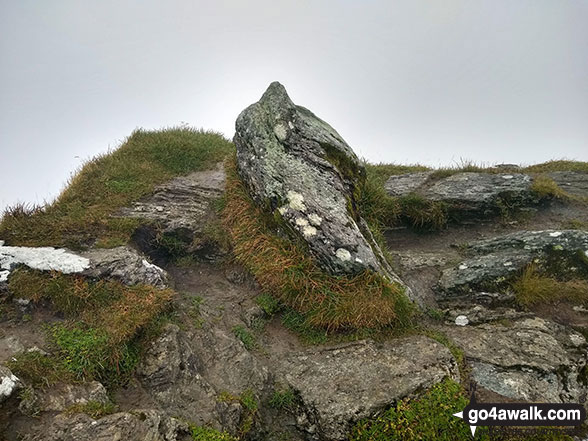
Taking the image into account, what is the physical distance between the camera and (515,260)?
1085cm

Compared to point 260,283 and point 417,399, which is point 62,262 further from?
point 417,399

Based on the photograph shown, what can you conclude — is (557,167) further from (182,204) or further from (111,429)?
(111,429)

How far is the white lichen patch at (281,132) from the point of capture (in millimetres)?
12281

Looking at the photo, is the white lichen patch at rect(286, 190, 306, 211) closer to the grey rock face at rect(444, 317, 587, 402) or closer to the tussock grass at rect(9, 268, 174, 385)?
the tussock grass at rect(9, 268, 174, 385)

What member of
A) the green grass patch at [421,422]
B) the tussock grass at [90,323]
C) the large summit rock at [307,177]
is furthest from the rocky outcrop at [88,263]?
the green grass patch at [421,422]

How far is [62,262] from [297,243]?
5444mm

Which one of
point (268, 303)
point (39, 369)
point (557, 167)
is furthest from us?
point (557, 167)

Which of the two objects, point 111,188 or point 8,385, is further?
point 111,188

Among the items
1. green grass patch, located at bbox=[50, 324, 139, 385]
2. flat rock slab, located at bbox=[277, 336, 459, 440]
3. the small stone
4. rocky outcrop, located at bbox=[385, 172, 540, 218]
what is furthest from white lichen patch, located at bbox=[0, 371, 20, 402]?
rocky outcrop, located at bbox=[385, 172, 540, 218]

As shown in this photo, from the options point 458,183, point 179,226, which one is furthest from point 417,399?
point 458,183

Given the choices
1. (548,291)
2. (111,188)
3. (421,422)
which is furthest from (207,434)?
(111,188)

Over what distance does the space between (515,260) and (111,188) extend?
40.8 feet

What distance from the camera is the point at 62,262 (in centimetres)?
907

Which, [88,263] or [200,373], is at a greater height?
[88,263]
